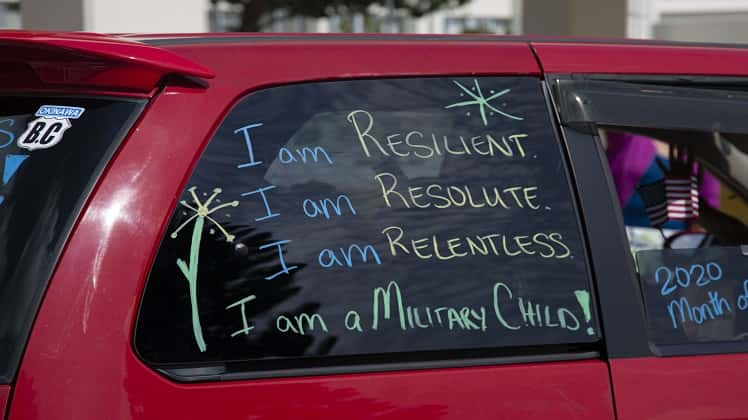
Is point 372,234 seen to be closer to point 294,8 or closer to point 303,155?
point 303,155

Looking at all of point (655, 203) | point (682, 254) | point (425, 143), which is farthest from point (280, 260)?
point (655, 203)

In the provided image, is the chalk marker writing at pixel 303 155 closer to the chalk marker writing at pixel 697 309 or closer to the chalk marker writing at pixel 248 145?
the chalk marker writing at pixel 248 145

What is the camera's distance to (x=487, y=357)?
72.7 inches

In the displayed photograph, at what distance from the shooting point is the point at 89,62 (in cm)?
175

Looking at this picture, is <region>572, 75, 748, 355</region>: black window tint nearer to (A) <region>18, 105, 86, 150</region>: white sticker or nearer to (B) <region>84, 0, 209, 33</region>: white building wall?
(A) <region>18, 105, 86, 150</region>: white sticker

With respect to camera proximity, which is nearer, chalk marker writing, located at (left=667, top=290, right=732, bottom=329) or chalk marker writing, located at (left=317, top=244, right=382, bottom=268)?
chalk marker writing, located at (left=317, top=244, right=382, bottom=268)

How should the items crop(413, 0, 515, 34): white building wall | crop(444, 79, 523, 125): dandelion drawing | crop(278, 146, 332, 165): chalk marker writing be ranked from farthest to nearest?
crop(413, 0, 515, 34): white building wall, crop(444, 79, 523, 125): dandelion drawing, crop(278, 146, 332, 165): chalk marker writing

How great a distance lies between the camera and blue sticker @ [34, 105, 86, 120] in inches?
68.9

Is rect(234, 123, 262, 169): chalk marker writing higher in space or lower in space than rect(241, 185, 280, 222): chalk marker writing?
higher

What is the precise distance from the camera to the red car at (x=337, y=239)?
167 centimetres

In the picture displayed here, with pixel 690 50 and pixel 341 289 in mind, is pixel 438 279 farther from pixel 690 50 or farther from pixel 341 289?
pixel 690 50

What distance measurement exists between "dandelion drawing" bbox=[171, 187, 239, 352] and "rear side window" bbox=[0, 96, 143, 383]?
162 millimetres

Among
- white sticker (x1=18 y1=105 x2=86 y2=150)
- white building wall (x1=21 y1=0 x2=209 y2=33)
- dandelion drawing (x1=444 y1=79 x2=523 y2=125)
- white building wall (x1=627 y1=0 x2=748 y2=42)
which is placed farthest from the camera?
white building wall (x1=627 y1=0 x2=748 y2=42)

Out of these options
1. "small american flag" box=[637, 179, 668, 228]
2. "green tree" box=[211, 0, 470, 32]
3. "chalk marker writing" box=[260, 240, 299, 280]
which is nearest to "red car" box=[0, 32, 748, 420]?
"chalk marker writing" box=[260, 240, 299, 280]
